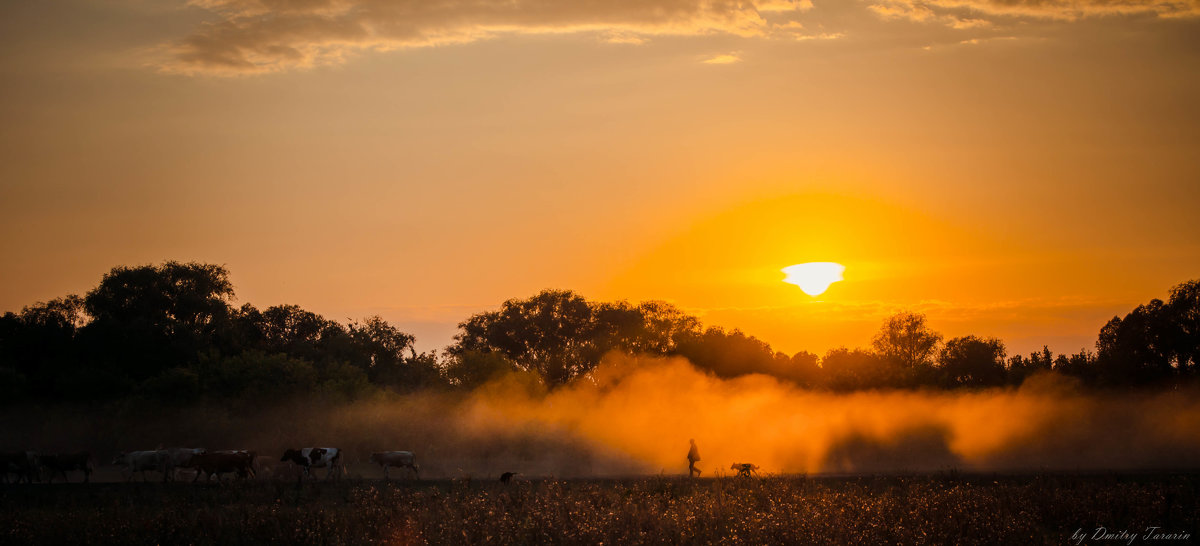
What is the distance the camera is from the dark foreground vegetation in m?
28.7

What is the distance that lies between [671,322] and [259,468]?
71.9 metres

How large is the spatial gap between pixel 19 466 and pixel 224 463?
1000 cm

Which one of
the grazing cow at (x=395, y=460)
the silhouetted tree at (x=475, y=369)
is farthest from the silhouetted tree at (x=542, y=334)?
the grazing cow at (x=395, y=460)

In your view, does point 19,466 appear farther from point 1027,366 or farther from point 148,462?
point 1027,366

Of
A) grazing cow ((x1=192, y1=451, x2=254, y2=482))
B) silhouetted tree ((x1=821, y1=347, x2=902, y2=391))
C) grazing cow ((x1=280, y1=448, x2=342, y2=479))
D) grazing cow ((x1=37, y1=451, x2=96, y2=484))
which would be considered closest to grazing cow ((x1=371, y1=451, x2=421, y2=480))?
grazing cow ((x1=280, y1=448, x2=342, y2=479))

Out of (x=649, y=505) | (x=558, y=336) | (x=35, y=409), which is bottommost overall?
(x=649, y=505)

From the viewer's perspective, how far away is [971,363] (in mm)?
90000

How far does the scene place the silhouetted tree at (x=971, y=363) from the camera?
274 feet

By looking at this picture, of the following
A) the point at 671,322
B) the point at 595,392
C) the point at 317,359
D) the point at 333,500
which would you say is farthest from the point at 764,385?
the point at 333,500

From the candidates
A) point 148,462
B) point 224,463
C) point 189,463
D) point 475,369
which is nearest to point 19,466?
point 148,462

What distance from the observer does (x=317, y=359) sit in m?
97.8

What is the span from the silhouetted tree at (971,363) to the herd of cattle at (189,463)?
2038 inches

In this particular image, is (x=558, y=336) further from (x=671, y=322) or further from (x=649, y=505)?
(x=649, y=505)

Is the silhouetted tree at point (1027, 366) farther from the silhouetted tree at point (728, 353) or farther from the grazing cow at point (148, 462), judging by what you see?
the grazing cow at point (148, 462)
